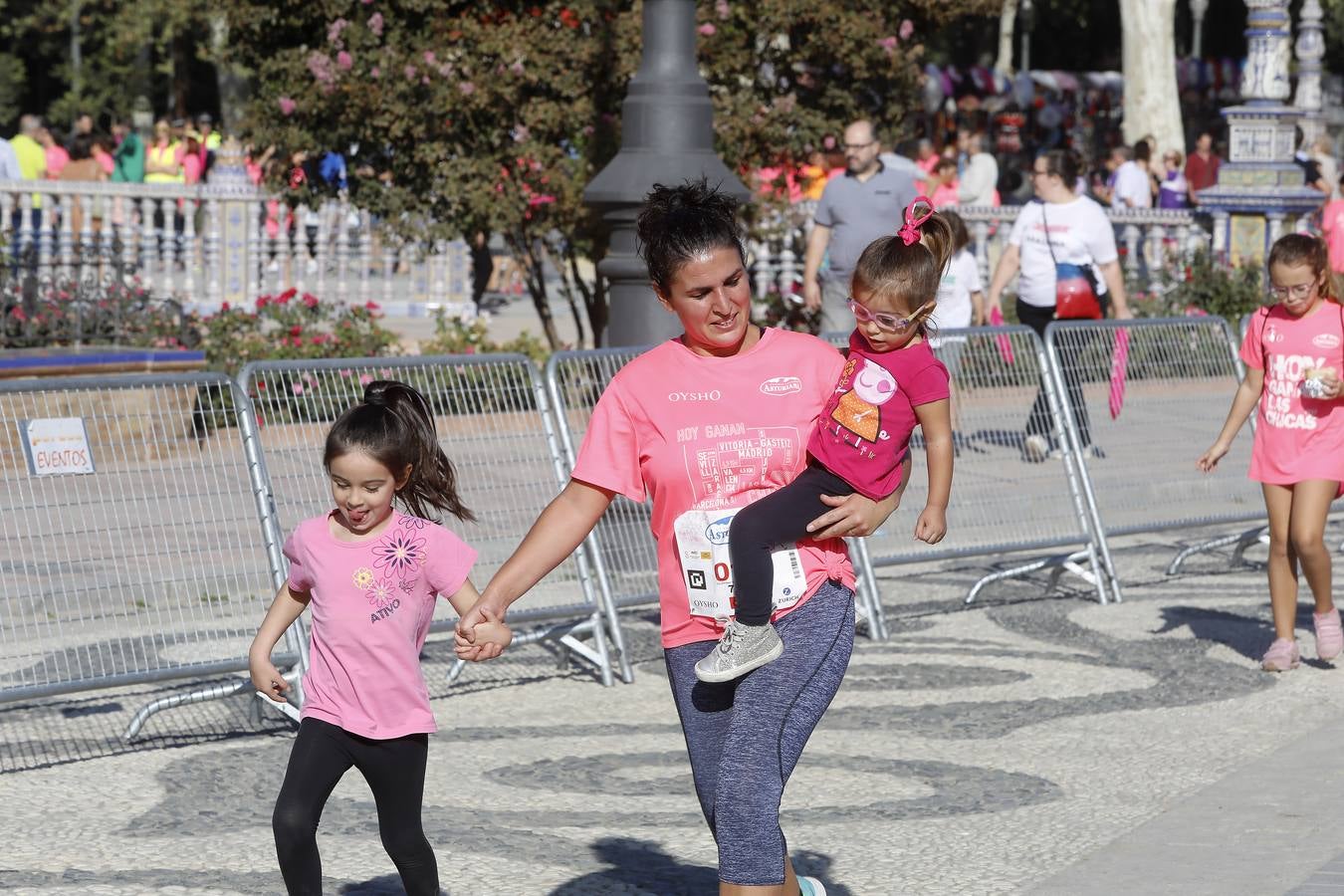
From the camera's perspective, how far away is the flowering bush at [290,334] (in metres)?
14.4

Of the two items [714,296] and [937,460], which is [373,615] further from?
[937,460]

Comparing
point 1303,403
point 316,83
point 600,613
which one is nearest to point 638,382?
point 600,613

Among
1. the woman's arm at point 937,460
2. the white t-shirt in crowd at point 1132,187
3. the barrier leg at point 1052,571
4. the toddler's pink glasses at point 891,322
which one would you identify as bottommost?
the barrier leg at point 1052,571

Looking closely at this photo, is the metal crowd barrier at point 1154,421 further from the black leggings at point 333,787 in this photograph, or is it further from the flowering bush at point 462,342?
the black leggings at point 333,787

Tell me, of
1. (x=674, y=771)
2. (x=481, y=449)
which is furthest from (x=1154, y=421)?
(x=674, y=771)

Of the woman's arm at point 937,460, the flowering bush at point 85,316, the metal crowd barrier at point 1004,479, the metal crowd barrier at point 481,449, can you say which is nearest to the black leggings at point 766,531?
the woman's arm at point 937,460

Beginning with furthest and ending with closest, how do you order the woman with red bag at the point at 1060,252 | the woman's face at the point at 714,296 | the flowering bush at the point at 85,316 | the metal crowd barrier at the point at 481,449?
the flowering bush at the point at 85,316 → the woman with red bag at the point at 1060,252 → the metal crowd barrier at the point at 481,449 → the woman's face at the point at 714,296

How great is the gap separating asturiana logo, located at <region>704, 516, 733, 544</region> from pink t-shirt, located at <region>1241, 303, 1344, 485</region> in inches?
172

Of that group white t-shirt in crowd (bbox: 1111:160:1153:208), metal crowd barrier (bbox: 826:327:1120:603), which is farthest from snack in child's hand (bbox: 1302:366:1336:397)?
white t-shirt in crowd (bbox: 1111:160:1153:208)

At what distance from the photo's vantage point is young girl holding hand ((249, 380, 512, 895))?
4.71 m

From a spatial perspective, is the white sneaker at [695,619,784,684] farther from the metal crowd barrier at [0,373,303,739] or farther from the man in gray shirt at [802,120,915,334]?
the man in gray shirt at [802,120,915,334]

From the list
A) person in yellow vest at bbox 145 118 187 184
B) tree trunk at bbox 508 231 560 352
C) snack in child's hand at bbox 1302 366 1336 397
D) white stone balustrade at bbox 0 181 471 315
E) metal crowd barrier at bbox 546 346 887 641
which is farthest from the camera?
person in yellow vest at bbox 145 118 187 184

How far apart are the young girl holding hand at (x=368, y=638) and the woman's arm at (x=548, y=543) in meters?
0.29

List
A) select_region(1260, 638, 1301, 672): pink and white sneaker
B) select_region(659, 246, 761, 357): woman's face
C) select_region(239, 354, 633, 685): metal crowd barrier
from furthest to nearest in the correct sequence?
select_region(1260, 638, 1301, 672): pink and white sneaker < select_region(239, 354, 633, 685): metal crowd barrier < select_region(659, 246, 761, 357): woman's face
